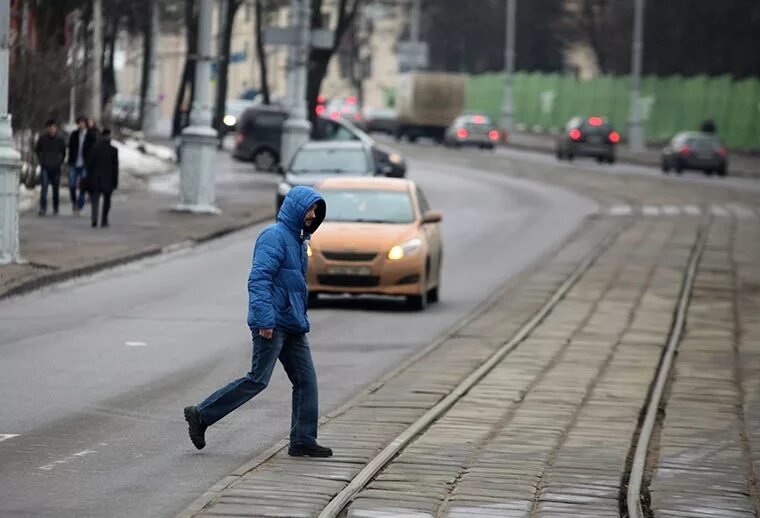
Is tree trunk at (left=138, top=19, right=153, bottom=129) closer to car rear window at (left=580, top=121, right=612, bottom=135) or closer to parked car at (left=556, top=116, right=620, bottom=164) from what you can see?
parked car at (left=556, top=116, right=620, bottom=164)

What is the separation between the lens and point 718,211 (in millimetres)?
45062

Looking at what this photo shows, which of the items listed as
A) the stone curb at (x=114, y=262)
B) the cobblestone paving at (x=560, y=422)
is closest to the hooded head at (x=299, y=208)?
the cobblestone paving at (x=560, y=422)

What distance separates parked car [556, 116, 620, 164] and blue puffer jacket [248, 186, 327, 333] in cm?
6005

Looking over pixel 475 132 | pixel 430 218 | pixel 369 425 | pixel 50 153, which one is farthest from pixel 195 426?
pixel 475 132

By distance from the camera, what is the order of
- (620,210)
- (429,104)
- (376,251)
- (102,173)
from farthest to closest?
(429,104) < (620,210) < (102,173) < (376,251)

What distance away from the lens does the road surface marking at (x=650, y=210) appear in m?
43.1

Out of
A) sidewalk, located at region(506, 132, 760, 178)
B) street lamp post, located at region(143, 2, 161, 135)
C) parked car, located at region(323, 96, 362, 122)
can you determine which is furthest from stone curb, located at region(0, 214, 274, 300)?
parked car, located at region(323, 96, 362, 122)

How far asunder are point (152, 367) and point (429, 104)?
234ft

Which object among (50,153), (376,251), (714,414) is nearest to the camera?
(714,414)

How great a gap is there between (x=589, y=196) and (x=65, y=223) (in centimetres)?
1957

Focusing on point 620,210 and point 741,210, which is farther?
point 741,210

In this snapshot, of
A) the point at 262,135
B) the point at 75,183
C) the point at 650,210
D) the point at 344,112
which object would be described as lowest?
the point at 344,112

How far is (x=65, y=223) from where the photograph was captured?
3250 cm

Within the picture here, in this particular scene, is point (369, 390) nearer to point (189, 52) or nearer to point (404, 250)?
Result: point (404, 250)
